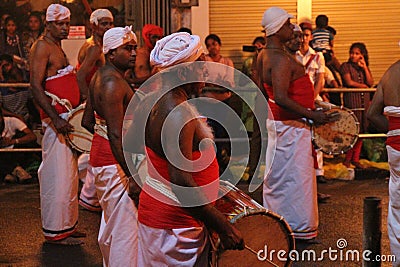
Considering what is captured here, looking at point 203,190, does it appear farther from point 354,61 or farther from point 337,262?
point 354,61

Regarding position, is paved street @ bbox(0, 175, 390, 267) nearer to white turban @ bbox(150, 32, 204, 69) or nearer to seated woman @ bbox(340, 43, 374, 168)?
seated woman @ bbox(340, 43, 374, 168)

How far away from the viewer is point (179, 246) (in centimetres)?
467

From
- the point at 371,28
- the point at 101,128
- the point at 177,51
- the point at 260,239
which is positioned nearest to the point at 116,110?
the point at 101,128

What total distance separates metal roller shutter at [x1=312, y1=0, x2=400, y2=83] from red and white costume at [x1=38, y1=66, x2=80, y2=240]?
6.87 metres

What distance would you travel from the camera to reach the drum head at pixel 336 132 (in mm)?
8141

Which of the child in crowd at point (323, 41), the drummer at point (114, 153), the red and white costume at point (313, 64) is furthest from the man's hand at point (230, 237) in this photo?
the child in crowd at point (323, 41)

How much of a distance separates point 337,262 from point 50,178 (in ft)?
9.21

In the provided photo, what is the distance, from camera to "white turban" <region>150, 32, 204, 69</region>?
15.6 feet

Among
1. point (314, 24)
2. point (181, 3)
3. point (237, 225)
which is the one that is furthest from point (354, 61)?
point (237, 225)

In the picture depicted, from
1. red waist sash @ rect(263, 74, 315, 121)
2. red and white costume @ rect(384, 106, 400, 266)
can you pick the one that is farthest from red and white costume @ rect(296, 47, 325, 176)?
red and white costume @ rect(384, 106, 400, 266)

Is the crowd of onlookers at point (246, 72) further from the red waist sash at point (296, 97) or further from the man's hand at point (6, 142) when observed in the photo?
the red waist sash at point (296, 97)

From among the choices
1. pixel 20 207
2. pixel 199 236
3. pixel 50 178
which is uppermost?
pixel 199 236

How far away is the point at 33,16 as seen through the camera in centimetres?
1380

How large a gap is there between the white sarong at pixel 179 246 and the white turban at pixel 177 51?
93 cm
